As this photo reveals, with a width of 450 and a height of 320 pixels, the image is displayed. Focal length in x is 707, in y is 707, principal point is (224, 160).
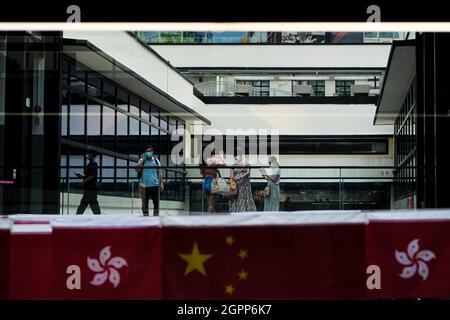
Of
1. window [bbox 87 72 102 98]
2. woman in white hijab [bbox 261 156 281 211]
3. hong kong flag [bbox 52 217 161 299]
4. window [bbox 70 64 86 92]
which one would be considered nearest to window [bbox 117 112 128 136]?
window [bbox 87 72 102 98]

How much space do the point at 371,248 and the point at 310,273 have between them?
2.07ft

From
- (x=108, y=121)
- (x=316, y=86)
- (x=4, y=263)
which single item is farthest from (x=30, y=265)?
(x=316, y=86)

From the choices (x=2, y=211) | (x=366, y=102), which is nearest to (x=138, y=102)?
(x=2, y=211)

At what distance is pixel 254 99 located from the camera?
7922mm

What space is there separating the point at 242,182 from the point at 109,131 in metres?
1.71

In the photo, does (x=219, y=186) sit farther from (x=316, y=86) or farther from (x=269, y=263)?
(x=269, y=263)

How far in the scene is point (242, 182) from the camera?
26.8 feet

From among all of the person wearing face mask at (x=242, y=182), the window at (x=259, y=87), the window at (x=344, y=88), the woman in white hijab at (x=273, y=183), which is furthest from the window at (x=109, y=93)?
the window at (x=344, y=88)

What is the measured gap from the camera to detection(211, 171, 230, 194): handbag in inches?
325

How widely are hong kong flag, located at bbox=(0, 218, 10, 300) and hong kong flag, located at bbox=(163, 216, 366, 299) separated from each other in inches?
60.6

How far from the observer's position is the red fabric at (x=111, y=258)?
6.71 metres

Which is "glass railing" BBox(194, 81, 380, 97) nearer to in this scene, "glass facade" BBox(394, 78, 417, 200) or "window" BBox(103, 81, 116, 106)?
"glass facade" BBox(394, 78, 417, 200)

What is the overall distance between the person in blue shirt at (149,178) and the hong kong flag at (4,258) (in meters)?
1.96
